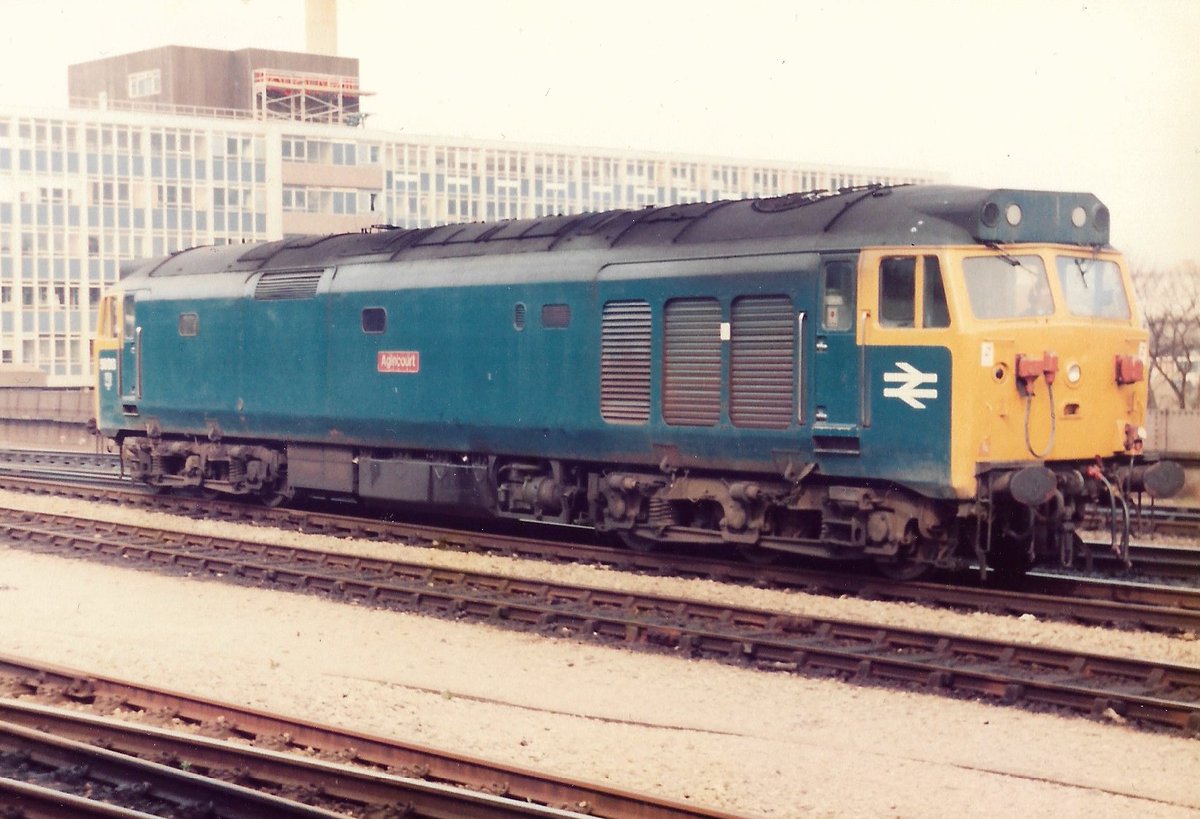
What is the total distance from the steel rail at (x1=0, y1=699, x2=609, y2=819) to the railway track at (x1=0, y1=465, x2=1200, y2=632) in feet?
24.2

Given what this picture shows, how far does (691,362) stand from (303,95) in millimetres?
86084

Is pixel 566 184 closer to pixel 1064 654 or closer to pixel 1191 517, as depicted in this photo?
pixel 1191 517

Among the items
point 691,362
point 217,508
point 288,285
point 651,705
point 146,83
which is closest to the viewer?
point 651,705

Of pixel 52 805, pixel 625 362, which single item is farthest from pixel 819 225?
pixel 52 805

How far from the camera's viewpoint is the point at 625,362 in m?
17.7

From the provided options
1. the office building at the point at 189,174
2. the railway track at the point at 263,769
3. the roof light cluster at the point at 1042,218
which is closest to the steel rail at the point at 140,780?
the railway track at the point at 263,769

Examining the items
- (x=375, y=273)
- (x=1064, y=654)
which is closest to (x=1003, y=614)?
(x=1064, y=654)

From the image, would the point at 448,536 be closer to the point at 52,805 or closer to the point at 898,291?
the point at 898,291

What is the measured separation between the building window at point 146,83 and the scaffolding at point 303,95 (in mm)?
6966

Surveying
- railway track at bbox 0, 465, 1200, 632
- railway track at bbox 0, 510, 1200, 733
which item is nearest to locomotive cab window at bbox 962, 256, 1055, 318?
railway track at bbox 0, 465, 1200, 632

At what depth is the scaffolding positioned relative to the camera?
322ft

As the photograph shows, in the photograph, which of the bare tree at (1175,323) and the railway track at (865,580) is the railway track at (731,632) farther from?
the bare tree at (1175,323)

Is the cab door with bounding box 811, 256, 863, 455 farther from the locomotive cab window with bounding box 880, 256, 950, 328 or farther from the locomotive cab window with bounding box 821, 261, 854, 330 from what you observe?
the locomotive cab window with bounding box 880, 256, 950, 328

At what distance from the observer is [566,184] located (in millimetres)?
108938
